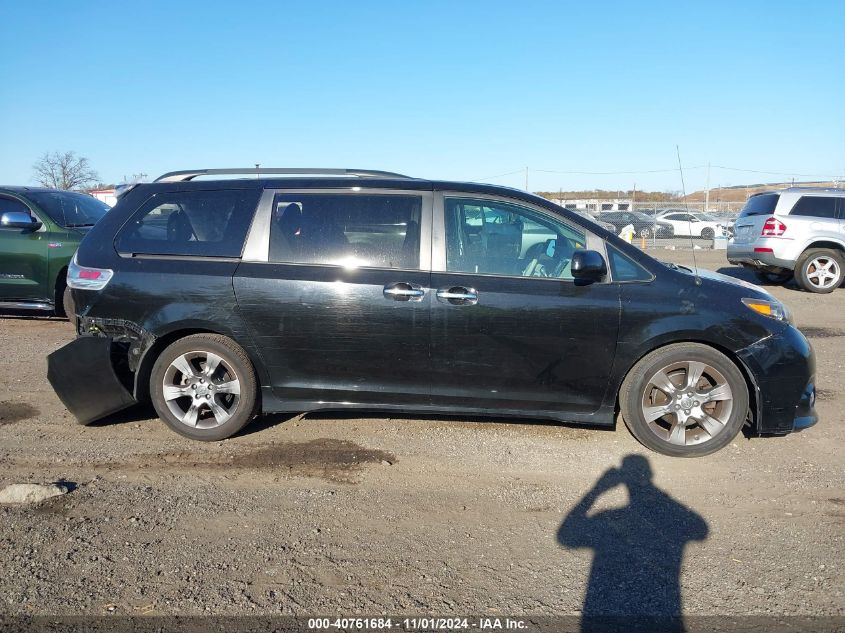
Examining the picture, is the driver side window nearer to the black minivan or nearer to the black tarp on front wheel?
the black minivan

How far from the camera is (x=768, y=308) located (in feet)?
15.1

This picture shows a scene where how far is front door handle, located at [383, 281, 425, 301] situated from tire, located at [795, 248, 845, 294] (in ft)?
34.6

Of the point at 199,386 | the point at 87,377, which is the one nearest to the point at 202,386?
the point at 199,386

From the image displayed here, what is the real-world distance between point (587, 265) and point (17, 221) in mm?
7153

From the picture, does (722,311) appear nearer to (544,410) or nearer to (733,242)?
(544,410)

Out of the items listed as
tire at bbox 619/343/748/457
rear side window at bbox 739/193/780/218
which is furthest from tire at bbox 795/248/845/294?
tire at bbox 619/343/748/457

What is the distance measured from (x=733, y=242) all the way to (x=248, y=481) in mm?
12165

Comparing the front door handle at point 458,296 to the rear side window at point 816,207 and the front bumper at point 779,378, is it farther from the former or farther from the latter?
the rear side window at point 816,207

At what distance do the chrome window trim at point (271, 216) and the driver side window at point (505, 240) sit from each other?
0.15 metres

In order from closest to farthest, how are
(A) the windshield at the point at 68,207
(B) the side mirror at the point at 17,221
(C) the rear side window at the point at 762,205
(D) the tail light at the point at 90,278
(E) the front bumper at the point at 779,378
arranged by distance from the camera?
(E) the front bumper at the point at 779,378 → (D) the tail light at the point at 90,278 → (B) the side mirror at the point at 17,221 → (A) the windshield at the point at 68,207 → (C) the rear side window at the point at 762,205

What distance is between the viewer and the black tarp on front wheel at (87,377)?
4.81 m

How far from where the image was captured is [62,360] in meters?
4.81

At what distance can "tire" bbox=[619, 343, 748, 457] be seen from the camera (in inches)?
178

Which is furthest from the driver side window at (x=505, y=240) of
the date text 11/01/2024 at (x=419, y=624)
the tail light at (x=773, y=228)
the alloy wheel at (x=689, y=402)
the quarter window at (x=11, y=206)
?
the tail light at (x=773, y=228)
